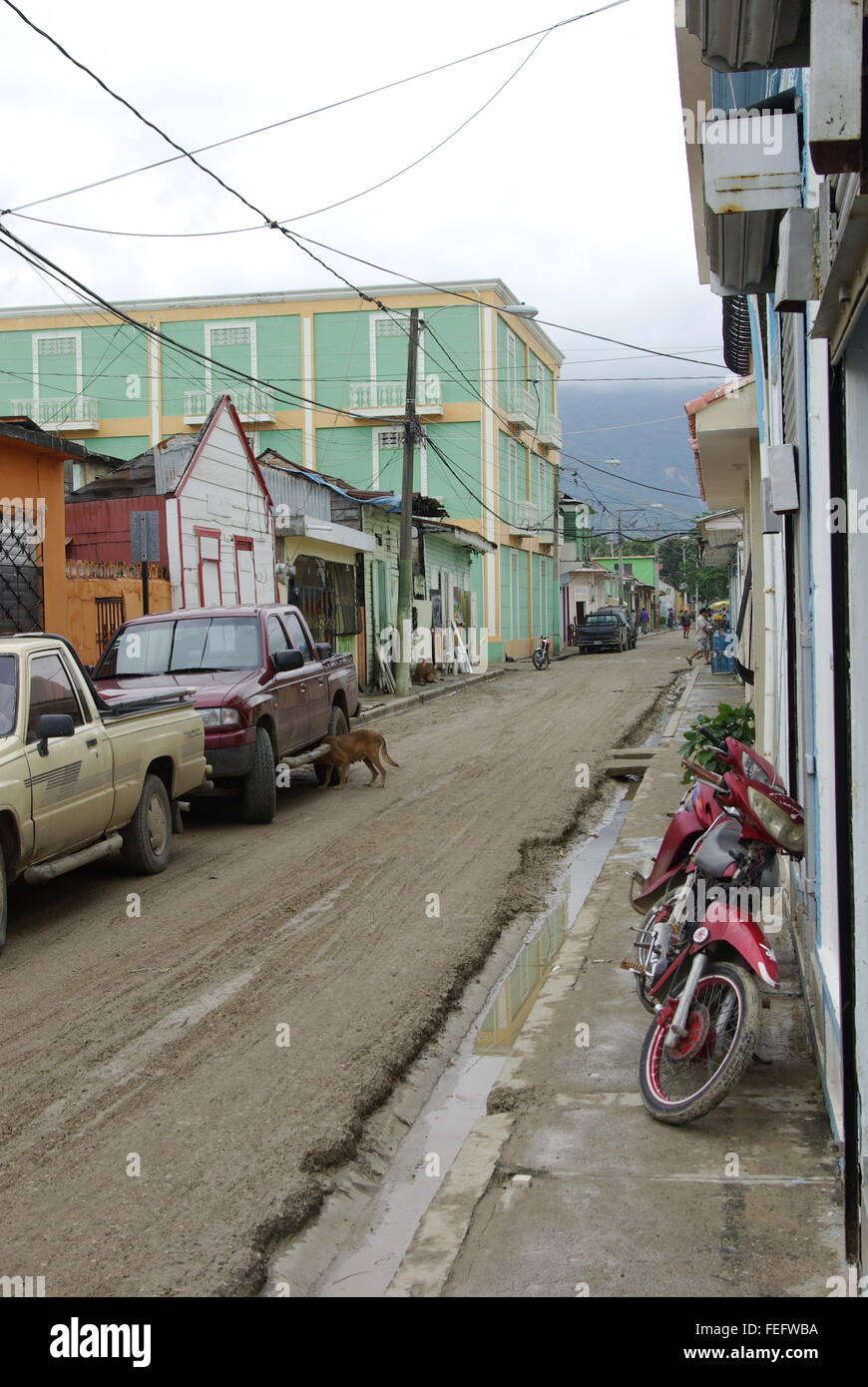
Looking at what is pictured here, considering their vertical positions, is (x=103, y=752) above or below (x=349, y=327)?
below

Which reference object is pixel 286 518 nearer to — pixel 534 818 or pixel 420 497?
pixel 420 497

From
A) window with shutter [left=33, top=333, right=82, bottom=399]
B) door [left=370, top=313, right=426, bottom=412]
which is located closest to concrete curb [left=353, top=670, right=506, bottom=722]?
door [left=370, top=313, right=426, bottom=412]

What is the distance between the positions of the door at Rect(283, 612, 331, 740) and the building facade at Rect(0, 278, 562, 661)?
96.0 feet

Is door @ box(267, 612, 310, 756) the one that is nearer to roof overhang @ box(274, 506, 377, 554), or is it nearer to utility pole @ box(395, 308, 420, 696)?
roof overhang @ box(274, 506, 377, 554)

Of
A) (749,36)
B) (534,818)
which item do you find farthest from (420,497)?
(749,36)

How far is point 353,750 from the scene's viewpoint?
14258 millimetres

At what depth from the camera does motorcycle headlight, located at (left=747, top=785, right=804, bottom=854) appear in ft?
16.4

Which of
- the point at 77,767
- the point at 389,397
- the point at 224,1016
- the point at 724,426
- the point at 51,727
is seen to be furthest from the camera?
the point at 389,397

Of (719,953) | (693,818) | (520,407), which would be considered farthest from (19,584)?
(520,407)

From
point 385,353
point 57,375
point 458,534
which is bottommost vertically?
point 458,534

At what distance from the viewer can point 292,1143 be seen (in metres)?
4.89

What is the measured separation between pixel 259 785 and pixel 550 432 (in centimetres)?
4388

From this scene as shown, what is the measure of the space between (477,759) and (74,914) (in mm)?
8455

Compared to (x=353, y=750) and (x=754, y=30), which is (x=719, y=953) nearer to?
(x=754, y=30)
